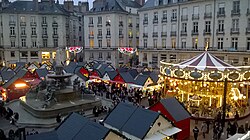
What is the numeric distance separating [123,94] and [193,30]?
19.8 metres

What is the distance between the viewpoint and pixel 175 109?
15.6 meters

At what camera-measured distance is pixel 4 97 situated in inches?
952

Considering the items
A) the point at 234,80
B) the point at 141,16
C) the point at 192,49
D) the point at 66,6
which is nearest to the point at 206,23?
the point at 192,49

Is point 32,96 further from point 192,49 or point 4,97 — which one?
point 192,49

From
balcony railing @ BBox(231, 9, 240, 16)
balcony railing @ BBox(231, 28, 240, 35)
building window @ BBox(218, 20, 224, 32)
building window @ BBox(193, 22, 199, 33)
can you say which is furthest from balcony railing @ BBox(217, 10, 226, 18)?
building window @ BBox(193, 22, 199, 33)

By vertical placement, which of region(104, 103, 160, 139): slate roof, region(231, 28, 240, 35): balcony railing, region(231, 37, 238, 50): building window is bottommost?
region(104, 103, 160, 139): slate roof

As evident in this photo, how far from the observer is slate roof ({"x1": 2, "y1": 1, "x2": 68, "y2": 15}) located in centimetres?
4944

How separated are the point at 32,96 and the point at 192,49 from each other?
84.0 feet

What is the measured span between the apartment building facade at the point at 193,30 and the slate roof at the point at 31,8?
19055mm

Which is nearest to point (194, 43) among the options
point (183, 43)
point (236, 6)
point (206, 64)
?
point (183, 43)

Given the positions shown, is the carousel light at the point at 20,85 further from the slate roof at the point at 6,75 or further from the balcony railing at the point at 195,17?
the balcony railing at the point at 195,17

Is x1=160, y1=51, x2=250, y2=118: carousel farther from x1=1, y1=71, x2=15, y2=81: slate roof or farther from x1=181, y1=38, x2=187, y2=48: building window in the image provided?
x1=181, y1=38, x2=187, y2=48: building window

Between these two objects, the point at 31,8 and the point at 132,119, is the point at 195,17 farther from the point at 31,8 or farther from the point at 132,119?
the point at 31,8

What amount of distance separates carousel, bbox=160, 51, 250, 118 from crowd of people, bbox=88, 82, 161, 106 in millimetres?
2403
